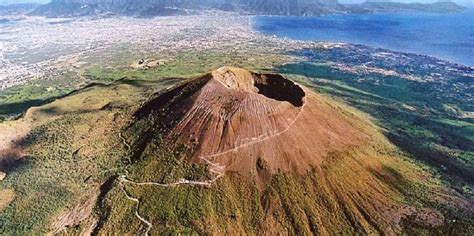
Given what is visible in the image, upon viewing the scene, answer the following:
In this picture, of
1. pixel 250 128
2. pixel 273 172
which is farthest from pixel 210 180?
pixel 250 128

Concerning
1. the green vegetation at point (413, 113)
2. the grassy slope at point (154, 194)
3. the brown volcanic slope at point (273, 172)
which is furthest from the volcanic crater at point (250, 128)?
the green vegetation at point (413, 113)

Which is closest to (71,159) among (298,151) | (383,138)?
(298,151)

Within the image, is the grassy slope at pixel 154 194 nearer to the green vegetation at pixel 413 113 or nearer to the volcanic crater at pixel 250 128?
the volcanic crater at pixel 250 128

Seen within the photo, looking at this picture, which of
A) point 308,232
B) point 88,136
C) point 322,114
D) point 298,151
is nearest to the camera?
point 308,232

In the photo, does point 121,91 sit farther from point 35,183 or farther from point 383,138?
point 383,138

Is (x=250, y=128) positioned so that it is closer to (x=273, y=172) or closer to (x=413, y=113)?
(x=273, y=172)

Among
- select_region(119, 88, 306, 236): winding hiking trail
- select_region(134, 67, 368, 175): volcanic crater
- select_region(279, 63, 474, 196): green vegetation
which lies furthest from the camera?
select_region(279, 63, 474, 196): green vegetation

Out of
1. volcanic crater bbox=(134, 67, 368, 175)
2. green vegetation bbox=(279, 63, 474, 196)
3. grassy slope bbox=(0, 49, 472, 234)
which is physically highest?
volcanic crater bbox=(134, 67, 368, 175)

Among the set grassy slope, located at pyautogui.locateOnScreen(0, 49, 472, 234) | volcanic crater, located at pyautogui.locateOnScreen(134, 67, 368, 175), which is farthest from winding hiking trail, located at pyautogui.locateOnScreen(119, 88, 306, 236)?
grassy slope, located at pyautogui.locateOnScreen(0, 49, 472, 234)

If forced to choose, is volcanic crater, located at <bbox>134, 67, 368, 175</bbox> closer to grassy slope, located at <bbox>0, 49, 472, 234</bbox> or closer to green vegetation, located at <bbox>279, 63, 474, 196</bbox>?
grassy slope, located at <bbox>0, 49, 472, 234</bbox>
